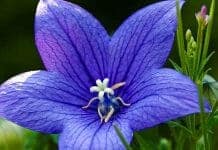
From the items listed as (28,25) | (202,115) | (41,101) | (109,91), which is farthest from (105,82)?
(28,25)

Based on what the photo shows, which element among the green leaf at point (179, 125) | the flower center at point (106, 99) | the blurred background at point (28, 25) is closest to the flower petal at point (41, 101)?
the flower center at point (106, 99)

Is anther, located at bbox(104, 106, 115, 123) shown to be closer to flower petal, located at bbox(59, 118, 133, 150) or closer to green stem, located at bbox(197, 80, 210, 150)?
flower petal, located at bbox(59, 118, 133, 150)

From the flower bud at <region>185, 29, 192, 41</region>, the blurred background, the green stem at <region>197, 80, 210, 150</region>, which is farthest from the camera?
the blurred background

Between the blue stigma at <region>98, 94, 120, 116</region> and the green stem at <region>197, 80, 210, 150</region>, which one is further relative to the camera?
the blue stigma at <region>98, 94, 120, 116</region>

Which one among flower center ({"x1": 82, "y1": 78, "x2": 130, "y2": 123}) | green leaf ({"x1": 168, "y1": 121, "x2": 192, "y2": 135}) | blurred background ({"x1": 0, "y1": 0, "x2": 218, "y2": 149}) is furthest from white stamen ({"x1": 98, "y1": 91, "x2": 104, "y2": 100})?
blurred background ({"x1": 0, "y1": 0, "x2": 218, "y2": 149})

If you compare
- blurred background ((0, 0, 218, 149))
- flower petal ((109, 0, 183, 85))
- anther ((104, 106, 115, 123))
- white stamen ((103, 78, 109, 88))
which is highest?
flower petal ((109, 0, 183, 85))

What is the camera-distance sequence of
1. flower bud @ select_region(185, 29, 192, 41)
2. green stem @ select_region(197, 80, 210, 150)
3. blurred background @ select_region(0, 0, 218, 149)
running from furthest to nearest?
blurred background @ select_region(0, 0, 218, 149) < flower bud @ select_region(185, 29, 192, 41) < green stem @ select_region(197, 80, 210, 150)

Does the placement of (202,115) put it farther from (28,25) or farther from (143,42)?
(28,25)

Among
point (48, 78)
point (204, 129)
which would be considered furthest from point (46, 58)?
point (204, 129)
